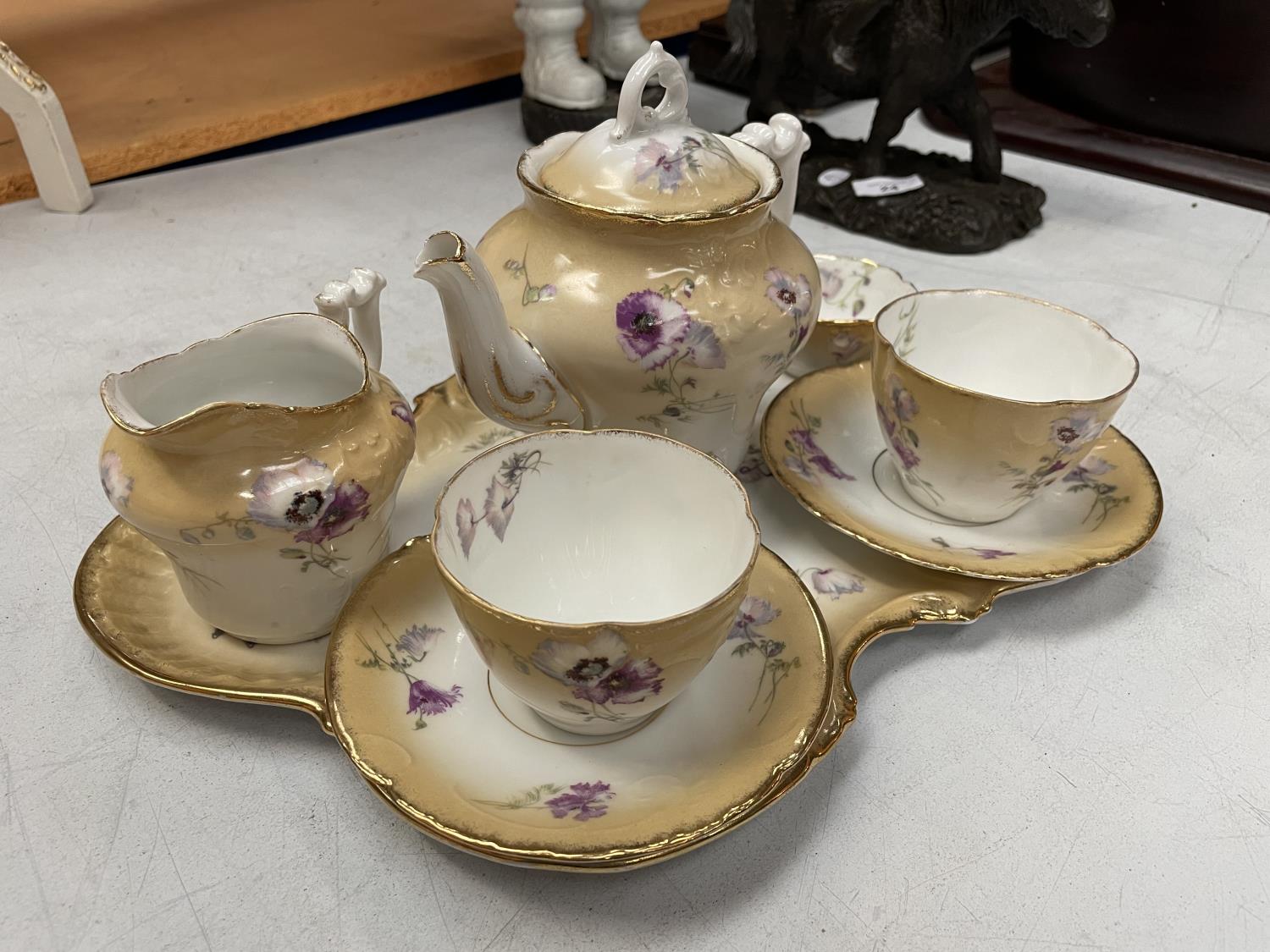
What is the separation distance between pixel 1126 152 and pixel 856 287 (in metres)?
0.86

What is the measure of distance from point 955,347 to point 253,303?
33.6 inches

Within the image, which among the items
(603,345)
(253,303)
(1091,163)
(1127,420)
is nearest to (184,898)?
(603,345)

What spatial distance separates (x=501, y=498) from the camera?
2.26 feet

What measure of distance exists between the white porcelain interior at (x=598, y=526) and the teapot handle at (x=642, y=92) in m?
0.23

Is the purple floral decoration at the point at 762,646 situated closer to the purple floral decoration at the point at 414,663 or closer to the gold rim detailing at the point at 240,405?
the purple floral decoration at the point at 414,663

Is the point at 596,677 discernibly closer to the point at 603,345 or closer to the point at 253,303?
the point at 603,345

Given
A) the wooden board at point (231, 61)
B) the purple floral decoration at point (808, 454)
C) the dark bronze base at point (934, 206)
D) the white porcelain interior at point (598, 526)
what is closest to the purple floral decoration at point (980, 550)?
the purple floral decoration at point (808, 454)

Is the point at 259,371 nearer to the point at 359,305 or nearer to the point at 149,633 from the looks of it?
the point at 359,305

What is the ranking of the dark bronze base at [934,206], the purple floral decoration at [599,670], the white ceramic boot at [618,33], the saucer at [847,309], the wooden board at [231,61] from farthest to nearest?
the white ceramic boot at [618,33] → the wooden board at [231,61] → the dark bronze base at [934,206] → the saucer at [847,309] → the purple floral decoration at [599,670]

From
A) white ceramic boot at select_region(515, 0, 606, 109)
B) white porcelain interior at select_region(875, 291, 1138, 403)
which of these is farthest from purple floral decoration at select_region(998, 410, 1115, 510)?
white ceramic boot at select_region(515, 0, 606, 109)

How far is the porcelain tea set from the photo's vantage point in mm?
582

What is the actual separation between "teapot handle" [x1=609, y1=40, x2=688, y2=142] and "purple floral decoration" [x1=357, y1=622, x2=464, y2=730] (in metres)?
0.38

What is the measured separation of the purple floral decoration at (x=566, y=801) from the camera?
0.57 meters

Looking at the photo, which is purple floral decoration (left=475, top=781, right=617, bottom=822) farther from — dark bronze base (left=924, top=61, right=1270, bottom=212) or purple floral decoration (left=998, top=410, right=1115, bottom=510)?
dark bronze base (left=924, top=61, right=1270, bottom=212)
